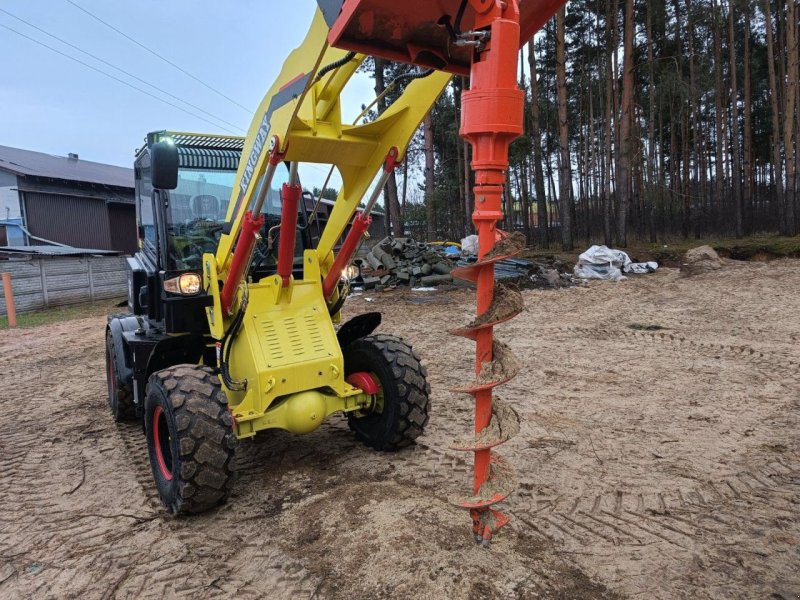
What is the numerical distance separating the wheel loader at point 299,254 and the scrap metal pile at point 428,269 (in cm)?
1003

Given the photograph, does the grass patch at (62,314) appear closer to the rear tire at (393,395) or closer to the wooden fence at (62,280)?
the wooden fence at (62,280)

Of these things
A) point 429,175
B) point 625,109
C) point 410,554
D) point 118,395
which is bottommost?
point 410,554

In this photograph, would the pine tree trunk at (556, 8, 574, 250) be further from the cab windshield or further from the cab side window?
the cab side window

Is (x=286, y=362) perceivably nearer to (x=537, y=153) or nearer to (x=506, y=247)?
(x=506, y=247)

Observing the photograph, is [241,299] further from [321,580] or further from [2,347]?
[2,347]

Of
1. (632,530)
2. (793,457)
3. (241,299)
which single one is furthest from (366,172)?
(793,457)

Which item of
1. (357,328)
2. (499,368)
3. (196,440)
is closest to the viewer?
(499,368)

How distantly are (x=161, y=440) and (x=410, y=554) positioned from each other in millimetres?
1962

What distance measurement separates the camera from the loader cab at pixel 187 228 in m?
4.12

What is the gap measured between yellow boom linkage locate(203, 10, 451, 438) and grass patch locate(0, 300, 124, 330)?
11.9 m

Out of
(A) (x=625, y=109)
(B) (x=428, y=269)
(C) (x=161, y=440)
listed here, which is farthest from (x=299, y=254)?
(A) (x=625, y=109)

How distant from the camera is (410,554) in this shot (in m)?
2.90

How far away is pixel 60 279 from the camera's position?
650 inches

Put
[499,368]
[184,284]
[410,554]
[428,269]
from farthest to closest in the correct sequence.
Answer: [428,269], [184,284], [410,554], [499,368]
